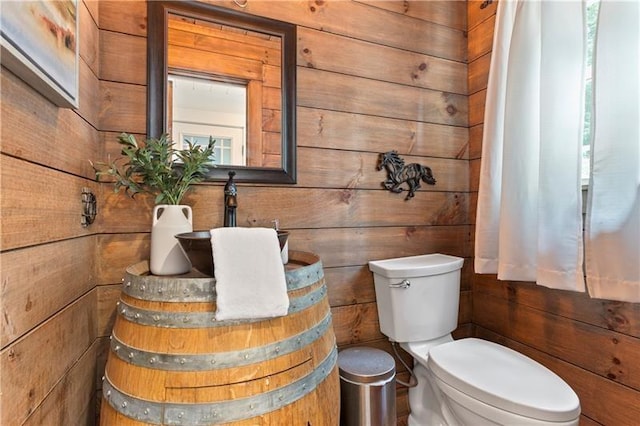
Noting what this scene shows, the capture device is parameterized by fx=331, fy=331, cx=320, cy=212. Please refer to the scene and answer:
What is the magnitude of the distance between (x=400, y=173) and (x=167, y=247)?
1.05m

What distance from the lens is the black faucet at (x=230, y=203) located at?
3.75ft

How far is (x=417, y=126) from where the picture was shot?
1612 millimetres

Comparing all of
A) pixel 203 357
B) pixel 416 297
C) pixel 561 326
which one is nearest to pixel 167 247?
pixel 203 357

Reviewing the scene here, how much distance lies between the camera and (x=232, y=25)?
126 centimetres

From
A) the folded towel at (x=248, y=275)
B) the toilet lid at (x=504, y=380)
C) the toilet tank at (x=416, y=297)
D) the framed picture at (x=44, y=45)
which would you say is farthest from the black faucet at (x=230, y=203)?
the toilet lid at (x=504, y=380)

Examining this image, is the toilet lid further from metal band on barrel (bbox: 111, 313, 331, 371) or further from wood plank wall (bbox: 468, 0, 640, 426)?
metal band on barrel (bbox: 111, 313, 331, 371)

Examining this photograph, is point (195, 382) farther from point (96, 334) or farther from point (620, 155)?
point (620, 155)

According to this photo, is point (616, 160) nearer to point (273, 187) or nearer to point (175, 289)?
point (273, 187)

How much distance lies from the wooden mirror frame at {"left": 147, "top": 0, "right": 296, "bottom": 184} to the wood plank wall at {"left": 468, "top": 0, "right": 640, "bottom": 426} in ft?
3.18

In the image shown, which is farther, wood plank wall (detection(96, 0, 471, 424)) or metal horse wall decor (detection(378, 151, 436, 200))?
metal horse wall decor (detection(378, 151, 436, 200))

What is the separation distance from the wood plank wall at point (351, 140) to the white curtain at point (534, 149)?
290 mm

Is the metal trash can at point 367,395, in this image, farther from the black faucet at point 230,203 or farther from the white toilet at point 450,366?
the black faucet at point 230,203

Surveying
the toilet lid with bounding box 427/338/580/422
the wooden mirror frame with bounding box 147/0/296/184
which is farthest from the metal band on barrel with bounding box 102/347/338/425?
the wooden mirror frame with bounding box 147/0/296/184

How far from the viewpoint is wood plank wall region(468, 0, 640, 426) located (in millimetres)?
1133
